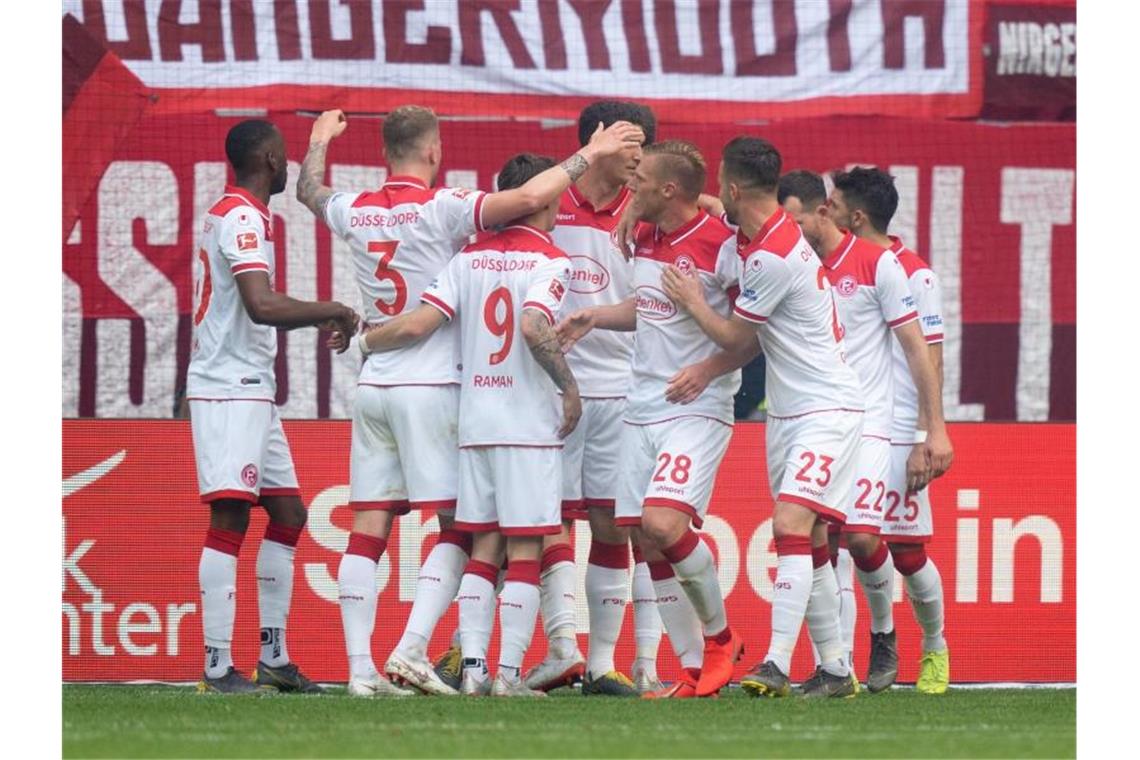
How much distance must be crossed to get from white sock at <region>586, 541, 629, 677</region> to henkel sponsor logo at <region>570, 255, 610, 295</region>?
3.22ft

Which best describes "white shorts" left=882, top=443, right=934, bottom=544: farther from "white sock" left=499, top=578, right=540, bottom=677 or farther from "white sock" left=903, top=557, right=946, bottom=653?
"white sock" left=499, top=578, right=540, bottom=677

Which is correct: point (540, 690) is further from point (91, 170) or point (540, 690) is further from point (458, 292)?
point (91, 170)

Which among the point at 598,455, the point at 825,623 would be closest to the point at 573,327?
the point at 598,455

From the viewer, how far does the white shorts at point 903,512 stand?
8.15 meters

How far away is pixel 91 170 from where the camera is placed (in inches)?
496

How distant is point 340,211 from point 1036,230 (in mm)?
7069

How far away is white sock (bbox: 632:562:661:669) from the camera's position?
7926 mm

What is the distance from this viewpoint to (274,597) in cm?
800

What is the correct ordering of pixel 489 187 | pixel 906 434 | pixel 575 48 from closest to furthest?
pixel 906 434 → pixel 489 187 → pixel 575 48

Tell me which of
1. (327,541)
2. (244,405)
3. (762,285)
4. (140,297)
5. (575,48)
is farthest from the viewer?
(575,48)

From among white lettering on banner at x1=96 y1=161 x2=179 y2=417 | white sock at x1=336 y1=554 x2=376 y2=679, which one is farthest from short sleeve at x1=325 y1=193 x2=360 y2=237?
white lettering on banner at x1=96 y1=161 x2=179 y2=417

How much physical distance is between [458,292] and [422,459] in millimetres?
618

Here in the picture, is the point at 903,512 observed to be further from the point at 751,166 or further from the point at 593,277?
the point at 751,166
